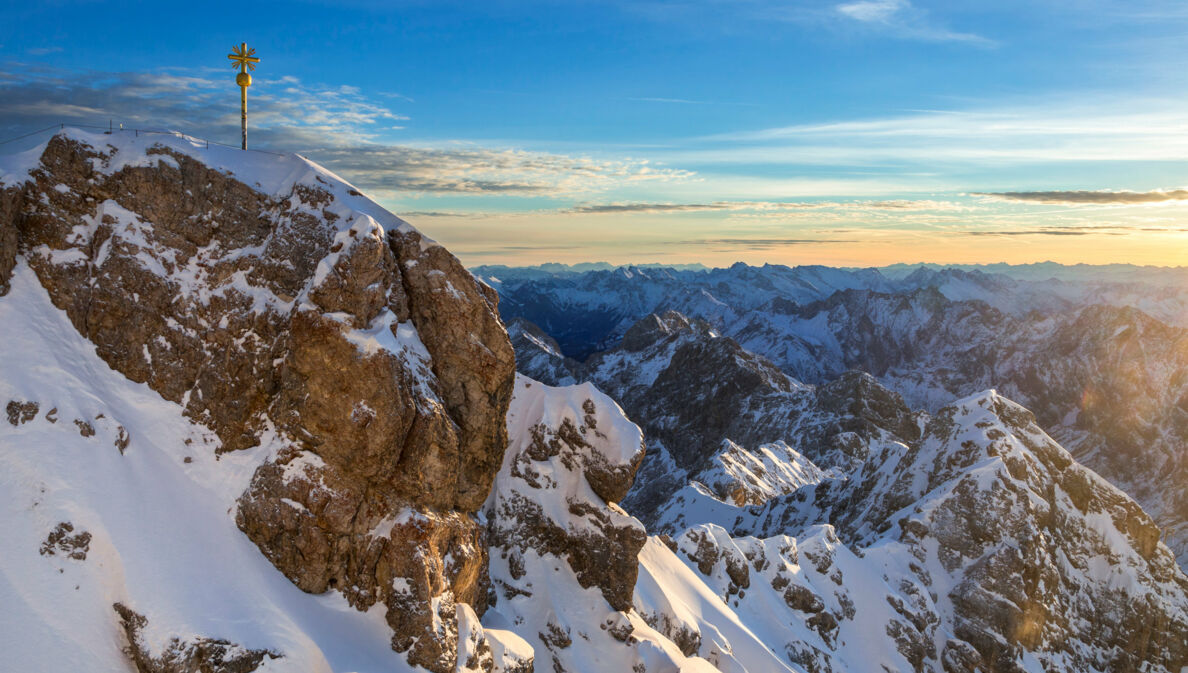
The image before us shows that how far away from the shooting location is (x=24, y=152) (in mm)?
37125

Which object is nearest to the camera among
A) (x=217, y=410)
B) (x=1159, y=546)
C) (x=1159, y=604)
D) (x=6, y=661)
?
(x=6, y=661)

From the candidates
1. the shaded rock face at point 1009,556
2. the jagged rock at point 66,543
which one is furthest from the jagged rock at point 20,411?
the shaded rock face at point 1009,556

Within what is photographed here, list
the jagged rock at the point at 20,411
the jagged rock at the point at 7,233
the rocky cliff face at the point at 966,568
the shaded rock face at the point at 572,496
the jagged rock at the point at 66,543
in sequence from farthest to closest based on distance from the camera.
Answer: the rocky cliff face at the point at 966,568, the shaded rock face at the point at 572,496, the jagged rock at the point at 7,233, the jagged rock at the point at 20,411, the jagged rock at the point at 66,543

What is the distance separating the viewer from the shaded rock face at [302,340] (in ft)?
115

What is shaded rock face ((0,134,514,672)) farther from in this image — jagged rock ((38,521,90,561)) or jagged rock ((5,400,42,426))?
jagged rock ((38,521,90,561))

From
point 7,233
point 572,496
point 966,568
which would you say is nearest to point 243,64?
point 7,233

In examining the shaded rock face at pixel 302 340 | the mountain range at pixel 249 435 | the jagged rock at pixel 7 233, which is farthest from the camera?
the shaded rock face at pixel 302 340

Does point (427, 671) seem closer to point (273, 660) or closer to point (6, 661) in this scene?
point (273, 660)

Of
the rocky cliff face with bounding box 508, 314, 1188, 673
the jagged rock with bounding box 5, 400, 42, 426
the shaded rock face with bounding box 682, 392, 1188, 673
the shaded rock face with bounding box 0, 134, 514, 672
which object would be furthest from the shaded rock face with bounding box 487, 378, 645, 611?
the jagged rock with bounding box 5, 400, 42, 426

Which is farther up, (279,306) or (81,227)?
(81,227)

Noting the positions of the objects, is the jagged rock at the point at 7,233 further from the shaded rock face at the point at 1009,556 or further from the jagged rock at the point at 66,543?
the shaded rock face at the point at 1009,556

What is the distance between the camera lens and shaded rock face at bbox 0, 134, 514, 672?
35.1m

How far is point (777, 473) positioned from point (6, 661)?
16868 cm

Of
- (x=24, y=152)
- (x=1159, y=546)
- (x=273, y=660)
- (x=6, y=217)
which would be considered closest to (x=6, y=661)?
(x=273, y=660)
